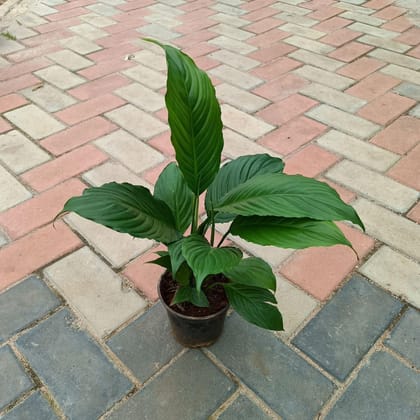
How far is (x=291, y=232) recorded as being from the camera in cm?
106

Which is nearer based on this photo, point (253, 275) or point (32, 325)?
point (253, 275)

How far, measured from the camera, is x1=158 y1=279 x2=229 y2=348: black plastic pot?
4.38 feet

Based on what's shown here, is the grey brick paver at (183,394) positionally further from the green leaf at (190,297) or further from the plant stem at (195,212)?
the plant stem at (195,212)

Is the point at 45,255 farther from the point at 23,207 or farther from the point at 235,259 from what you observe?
the point at 235,259

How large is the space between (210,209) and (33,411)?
0.82m

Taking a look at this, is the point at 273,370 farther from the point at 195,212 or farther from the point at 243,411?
the point at 195,212

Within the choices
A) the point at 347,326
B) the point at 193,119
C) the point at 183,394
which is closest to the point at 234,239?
the point at 347,326

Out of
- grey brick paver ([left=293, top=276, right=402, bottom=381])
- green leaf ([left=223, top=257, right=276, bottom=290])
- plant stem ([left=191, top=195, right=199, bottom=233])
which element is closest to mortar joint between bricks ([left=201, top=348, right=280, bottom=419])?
grey brick paver ([left=293, top=276, right=402, bottom=381])

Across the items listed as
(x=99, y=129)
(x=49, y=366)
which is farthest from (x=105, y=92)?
(x=49, y=366)

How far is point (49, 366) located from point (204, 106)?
995 mm

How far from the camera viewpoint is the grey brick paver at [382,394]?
1.35 m

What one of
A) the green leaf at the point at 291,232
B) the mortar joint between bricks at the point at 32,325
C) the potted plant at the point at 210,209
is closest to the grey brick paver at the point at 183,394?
the potted plant at the point at 210,209

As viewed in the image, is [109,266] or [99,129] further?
[99,129]

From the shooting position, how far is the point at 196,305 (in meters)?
1.31
